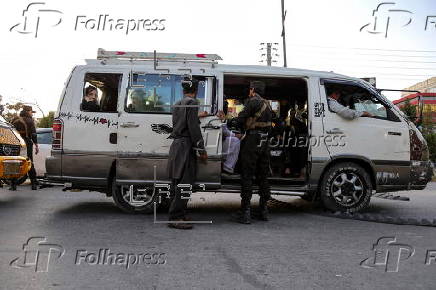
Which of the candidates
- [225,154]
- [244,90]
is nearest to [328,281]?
[225,154]

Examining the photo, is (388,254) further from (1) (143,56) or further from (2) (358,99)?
(1) (143,56)

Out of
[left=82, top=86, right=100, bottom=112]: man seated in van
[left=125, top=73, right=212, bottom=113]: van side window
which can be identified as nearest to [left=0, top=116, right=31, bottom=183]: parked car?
[left=82, top=86, right=100, bottom=112]: man seated in van

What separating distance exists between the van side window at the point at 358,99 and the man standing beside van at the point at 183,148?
7.40 ft

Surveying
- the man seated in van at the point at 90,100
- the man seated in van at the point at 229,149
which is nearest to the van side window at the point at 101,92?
the man seated in van at the point at 90,100

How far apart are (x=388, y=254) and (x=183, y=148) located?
2745 millimetres

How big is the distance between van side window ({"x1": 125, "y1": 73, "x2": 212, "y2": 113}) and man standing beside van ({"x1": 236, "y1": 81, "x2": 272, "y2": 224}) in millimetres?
672

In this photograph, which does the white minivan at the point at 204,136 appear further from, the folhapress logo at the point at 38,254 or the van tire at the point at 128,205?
the folhapress logo at the point at 38,254

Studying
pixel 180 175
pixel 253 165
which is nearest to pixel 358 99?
pixel 253 165

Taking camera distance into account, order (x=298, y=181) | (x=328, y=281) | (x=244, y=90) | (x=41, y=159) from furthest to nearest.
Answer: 1. (x=41, y=159)
2. (x=244, y=90)
3. (x=298, y=181)
4. (x=328, y=281)

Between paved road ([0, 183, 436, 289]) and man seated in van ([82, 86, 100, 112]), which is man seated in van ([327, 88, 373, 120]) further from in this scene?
man seated in van ([82, 86, 100, 112])

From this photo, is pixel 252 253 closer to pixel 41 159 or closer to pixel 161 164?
pixel 161 164

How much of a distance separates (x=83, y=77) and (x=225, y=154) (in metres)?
2.28

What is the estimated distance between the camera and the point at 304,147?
7578 mm

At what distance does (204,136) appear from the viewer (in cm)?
682
